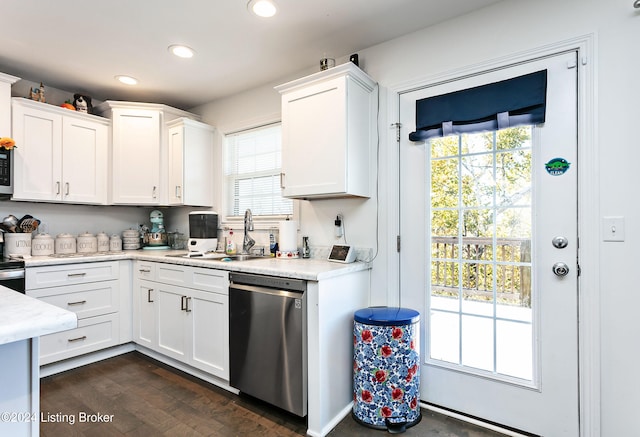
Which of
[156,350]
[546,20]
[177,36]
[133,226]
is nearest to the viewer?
[546,20]

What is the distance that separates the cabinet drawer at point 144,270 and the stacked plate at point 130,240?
61cm

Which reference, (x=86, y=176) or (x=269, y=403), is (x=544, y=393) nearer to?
(x=269, y=403)

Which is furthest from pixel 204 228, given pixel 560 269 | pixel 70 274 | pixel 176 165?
pixel 560 269

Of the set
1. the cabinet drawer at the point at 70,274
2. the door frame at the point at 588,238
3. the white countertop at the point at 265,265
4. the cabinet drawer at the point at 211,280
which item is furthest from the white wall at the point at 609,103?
the cabinet drawer at the point at 70,274

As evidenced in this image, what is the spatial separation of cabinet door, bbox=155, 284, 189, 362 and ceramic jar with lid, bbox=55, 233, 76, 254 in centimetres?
109

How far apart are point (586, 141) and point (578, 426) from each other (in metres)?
1.48

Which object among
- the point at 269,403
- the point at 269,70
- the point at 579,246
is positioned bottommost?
the point at 269,403

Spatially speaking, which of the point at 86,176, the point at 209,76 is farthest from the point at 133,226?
the point at 209,76

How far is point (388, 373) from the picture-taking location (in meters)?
1.97

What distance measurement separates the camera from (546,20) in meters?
1.89

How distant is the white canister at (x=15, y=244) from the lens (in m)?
2.93

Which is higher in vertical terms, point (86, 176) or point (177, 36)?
point (177, 36)

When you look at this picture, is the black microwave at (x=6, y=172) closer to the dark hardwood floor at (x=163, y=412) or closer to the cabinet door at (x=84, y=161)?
the cabinet door at (x=84, y=161)

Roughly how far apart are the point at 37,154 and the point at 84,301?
1.34 meters
